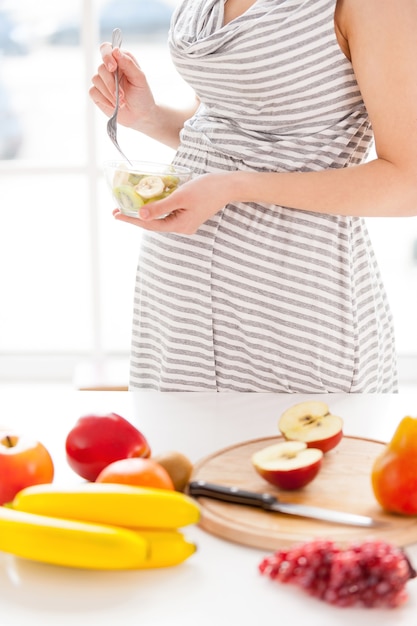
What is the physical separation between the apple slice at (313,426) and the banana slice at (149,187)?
15.9 inches

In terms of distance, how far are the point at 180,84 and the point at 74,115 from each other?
46 centimetres

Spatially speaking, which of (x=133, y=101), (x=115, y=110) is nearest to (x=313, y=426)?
(x=115, y=110)

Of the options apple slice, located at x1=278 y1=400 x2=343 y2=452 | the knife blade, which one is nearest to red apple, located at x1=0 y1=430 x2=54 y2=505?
the knife blade

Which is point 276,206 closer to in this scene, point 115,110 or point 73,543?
point 115,110

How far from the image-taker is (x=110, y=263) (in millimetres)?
3938

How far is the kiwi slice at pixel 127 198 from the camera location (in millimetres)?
1340

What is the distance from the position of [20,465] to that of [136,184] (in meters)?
0.51

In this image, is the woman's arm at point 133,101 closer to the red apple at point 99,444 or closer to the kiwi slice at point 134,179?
the kiwi slice at point 134,179

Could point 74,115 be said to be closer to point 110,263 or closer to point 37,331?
point 110,263

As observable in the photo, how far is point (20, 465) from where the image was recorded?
3.23 feet

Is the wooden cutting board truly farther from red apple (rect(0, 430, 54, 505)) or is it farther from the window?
the window

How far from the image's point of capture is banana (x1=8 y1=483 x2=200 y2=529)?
848 mm

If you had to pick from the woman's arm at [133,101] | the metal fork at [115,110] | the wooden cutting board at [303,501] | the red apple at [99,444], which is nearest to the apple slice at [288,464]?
the wooden cutting board at [303,501]

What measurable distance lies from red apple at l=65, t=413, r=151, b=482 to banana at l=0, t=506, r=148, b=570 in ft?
0.59
